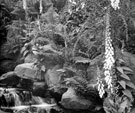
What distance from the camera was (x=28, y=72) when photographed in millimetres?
7453

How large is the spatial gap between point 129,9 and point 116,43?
101 cm

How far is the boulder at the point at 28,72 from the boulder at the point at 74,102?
1.88m

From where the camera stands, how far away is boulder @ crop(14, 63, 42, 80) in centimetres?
720

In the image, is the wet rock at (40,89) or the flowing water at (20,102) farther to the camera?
the wet rock at (40,89)

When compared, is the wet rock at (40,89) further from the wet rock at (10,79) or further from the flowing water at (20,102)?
the wet rock at (10,79)

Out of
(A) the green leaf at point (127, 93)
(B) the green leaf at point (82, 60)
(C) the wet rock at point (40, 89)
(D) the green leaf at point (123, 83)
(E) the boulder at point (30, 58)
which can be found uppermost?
(B) the green leaf at point (82, 60)

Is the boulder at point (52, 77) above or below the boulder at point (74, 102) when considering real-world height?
above

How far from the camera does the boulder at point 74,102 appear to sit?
17.4 feet

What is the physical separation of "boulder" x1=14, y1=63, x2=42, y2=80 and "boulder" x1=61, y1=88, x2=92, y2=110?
6.18 feet

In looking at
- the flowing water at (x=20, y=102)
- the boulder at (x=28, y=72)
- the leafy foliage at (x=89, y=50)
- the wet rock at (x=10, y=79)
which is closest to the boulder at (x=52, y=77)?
the leafy foliage at (x=89, y=50)

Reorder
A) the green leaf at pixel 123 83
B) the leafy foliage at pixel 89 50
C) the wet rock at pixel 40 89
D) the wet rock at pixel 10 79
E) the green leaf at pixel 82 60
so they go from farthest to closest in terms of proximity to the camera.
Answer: the wet rock at pixel 10 79, the wet rock at pixel 40 89, the green leaf at pixel 82 60, the leafy foliage at pixel 89 50, the green leaf at pixel 123 83

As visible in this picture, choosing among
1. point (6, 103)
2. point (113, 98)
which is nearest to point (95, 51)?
point (113, 98)

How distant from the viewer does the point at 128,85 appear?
16.0ft

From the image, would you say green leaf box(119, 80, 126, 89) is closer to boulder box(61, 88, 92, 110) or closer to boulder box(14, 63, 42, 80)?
boulder box(61, 88, 92, 110)
